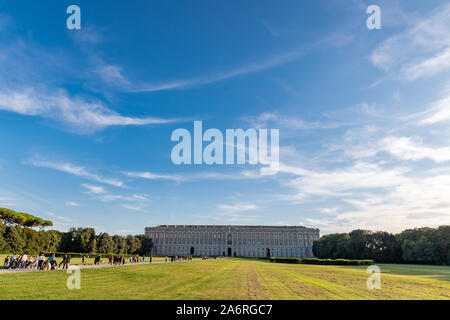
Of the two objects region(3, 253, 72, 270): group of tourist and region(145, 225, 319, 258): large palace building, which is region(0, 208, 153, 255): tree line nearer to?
region(3, 253, 72, 270): group of tourist

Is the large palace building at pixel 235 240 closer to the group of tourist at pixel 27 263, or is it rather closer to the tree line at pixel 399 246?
the tree line at pixel 399 246

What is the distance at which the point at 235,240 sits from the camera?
157m

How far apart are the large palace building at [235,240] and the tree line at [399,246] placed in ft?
179

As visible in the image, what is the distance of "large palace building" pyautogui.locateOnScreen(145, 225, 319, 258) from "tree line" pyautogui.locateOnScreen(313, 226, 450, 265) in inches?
2142

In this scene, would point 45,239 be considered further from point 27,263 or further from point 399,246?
point 399,246

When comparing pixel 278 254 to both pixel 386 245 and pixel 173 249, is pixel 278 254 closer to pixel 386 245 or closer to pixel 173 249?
pixel 173 249

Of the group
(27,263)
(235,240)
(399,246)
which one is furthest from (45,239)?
(235,240)

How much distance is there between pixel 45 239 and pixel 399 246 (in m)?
94.2

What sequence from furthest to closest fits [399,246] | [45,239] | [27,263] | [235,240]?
1. [235,240]
2. [399,246]
3. [45,239]
4. [27,263]

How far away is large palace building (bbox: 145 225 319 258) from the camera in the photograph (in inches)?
6078

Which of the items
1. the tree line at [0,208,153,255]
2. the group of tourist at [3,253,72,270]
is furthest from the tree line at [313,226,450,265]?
the group of tourist at [3,253,72,270]
